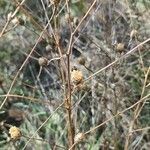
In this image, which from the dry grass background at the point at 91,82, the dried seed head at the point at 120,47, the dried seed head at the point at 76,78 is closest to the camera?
the dried seed head at the point at 76,78

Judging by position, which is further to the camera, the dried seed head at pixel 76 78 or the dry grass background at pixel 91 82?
the dry grass background at pixel 91 82

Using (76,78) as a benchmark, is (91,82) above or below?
below

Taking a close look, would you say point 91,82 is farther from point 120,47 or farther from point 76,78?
point 76,78

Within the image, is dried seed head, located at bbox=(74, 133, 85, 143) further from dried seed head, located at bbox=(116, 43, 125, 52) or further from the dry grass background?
dried seed head, located at bbox=(116, 43, 125, 52)

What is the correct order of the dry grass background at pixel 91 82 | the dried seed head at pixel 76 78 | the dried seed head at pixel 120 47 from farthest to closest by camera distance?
the dry grass background at pixel 91 82
the dried seed head at pixel 120 47
the dried seed head at pixel 76 78

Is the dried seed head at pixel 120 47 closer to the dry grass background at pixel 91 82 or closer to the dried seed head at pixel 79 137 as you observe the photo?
the dry grass background at pixel 91 82

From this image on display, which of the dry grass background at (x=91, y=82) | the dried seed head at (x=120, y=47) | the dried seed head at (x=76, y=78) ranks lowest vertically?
the dry grass background at (x=91, y=82)

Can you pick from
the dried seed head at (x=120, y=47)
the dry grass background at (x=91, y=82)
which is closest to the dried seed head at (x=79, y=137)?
the dry grass background at (x=91, y=82)

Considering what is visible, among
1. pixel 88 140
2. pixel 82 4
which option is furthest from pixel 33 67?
pixel 88 140

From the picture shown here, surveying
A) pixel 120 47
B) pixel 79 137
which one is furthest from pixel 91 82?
pixel 79 137

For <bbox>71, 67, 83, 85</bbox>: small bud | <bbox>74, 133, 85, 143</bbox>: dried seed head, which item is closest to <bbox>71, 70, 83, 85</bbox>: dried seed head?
<bbox>71, 67, 83, 85</bbox>: small bud

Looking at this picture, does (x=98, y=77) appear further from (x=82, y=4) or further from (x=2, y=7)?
(x=2, y=7)
